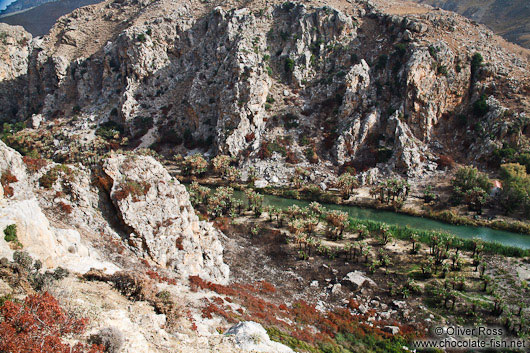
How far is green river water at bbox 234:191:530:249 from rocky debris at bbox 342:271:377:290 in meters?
22.1

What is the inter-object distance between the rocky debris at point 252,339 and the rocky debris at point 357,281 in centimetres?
2163

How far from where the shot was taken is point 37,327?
1041 centimetres

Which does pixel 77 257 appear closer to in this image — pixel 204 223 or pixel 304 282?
pixel 204 223

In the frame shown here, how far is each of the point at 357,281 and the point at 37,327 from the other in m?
34.9

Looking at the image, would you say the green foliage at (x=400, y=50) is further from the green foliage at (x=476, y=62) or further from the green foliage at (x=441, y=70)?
the green foliage at (x=476, y=62)

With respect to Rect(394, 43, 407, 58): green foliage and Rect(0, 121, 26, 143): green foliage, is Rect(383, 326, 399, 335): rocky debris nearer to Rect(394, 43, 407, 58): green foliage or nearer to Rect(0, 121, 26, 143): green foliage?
Rect(394, 43, 407, 58): green foliage

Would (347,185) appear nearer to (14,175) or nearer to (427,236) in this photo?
(427,236)

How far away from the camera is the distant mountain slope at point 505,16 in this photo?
141 meters

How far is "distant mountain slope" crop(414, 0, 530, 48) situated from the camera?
14148 cm

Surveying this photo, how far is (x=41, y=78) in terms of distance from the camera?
114 m

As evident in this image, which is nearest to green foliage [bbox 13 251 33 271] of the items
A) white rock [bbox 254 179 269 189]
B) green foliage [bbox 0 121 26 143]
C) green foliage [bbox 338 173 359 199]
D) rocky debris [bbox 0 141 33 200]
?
rocky debris [bbox 0 141 33 200]

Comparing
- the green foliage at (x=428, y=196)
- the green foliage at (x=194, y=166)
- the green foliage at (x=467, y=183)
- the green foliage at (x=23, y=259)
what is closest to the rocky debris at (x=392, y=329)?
the green foliage at (x=23, y=259)

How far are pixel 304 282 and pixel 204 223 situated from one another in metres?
15.3

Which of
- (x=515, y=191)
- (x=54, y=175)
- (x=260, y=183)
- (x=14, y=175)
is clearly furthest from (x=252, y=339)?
(x=515, y=191)
